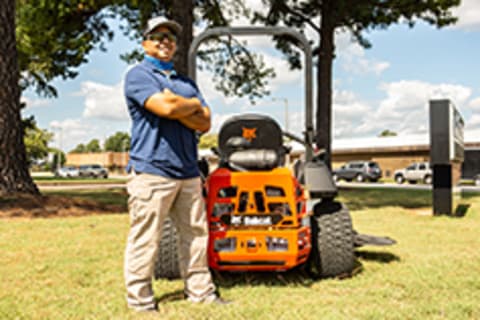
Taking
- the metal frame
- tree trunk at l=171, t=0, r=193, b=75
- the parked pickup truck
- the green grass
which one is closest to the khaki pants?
the metal frame

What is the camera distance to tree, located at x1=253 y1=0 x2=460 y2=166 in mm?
16422

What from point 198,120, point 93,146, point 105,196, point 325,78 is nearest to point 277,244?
point 198,120

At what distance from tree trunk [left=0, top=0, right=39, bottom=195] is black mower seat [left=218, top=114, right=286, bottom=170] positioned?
21.6 feet

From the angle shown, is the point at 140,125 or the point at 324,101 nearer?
the point at 140,125

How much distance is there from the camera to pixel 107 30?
18.2 metres

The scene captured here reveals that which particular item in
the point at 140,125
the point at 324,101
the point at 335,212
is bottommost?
the point at 335,212

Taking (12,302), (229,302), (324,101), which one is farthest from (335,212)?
(324,101)

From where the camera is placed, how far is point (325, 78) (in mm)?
18188

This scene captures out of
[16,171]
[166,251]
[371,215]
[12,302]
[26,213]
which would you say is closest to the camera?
[12,302]

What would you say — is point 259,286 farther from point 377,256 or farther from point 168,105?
point 377,256

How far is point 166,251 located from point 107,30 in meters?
15.2

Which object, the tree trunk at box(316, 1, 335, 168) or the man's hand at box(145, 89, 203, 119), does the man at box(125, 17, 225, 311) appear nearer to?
the man's hand at box(145, 89, 203, 119)

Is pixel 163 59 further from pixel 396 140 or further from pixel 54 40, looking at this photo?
pixel 396 140

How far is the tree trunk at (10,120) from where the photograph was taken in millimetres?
9992
